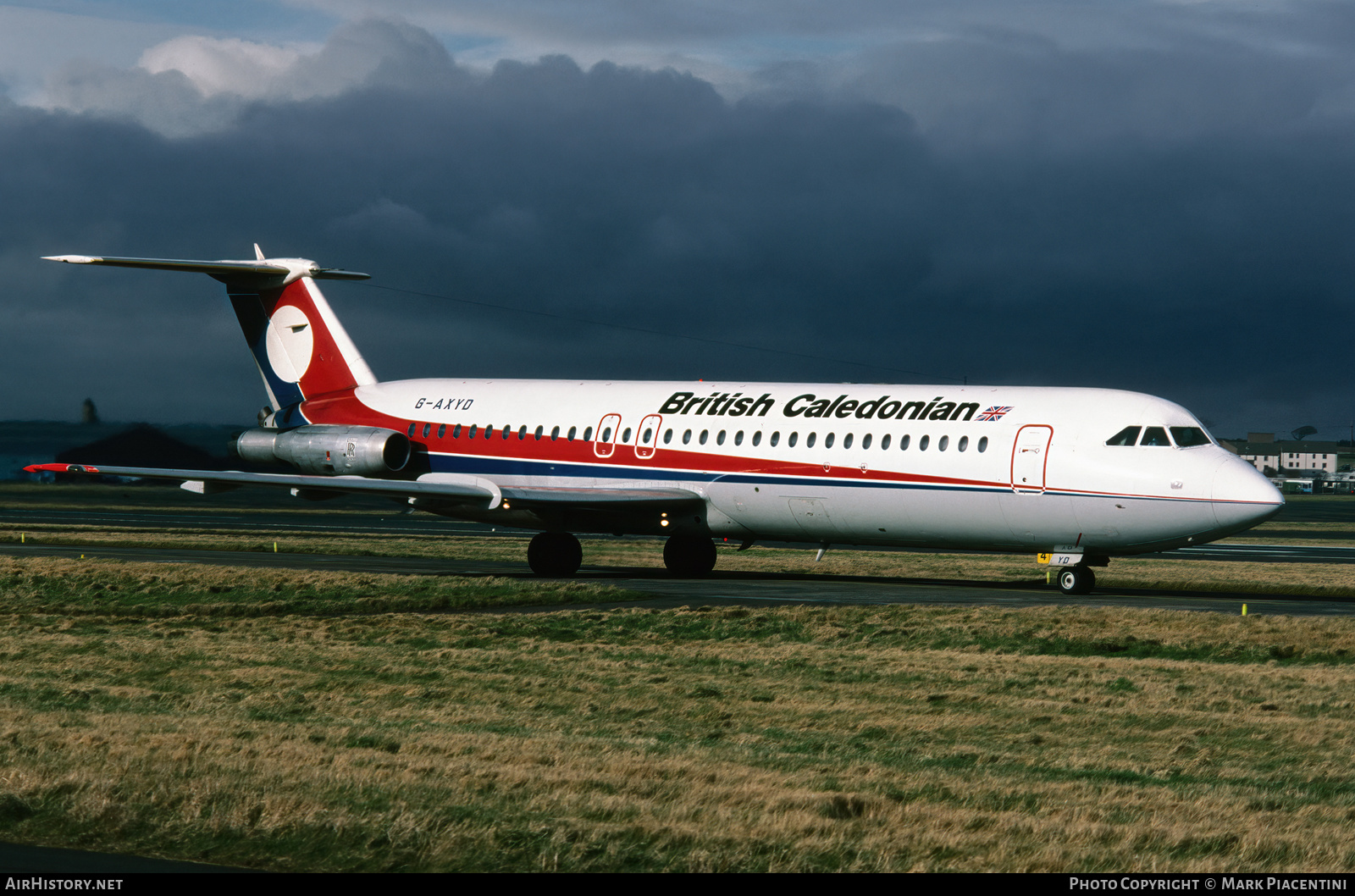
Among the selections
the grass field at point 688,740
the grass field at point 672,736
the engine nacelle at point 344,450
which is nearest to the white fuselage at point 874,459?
the engine nacelle at point 344,450

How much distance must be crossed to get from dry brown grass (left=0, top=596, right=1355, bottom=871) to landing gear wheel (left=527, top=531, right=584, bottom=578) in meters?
10.5

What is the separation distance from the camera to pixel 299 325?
39.2m

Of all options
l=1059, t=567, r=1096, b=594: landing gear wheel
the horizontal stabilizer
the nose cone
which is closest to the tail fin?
the horizontal stabilizer

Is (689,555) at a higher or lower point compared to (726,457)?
lower

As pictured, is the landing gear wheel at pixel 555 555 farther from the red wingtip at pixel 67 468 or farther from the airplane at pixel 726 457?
the red wingtip at pixel 67 468

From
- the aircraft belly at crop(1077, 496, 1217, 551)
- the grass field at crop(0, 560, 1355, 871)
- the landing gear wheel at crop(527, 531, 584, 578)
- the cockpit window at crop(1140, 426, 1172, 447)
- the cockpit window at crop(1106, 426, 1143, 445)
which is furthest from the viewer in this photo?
the landing gear wheel at crop(527, 531, 584, 578)

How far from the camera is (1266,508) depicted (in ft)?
85.4

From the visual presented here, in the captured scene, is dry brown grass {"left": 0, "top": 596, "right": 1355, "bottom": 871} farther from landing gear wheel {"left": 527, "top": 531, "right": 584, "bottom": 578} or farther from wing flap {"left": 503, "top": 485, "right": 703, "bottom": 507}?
landing gear wheel {"left": 527, "top": 531, "right": 584, "bottom": 578}

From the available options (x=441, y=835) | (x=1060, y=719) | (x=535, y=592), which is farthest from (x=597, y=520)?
(x=441, y=835)

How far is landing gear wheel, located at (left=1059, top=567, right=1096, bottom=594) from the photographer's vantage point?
28.5 meters

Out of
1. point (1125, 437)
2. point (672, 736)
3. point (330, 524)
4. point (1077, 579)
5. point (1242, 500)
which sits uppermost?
point (1125, 437)

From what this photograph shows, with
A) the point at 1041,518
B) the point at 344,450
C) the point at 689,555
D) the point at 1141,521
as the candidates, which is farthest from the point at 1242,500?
the point at 344,450

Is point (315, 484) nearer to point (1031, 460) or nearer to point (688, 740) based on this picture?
point (1031, 460)

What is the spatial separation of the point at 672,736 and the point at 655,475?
1943 cm
